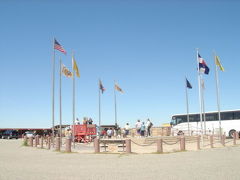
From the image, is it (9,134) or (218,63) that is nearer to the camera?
(218,63)

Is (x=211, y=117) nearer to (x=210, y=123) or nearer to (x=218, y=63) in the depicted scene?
(x=210, y=123)

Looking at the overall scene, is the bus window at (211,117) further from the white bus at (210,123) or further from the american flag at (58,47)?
the american flag at (58,47)

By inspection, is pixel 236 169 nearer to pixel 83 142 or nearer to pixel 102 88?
pixel 83 142

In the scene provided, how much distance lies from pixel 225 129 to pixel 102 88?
52.5ft

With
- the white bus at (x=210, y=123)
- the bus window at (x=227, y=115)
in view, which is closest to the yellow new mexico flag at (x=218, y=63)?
the white bus at (x=210, y=123)

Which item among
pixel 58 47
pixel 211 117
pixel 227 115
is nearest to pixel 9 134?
pixel 211 117

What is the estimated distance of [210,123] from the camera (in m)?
37.0

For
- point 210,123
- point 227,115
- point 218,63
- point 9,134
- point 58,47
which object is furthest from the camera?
point 9,134

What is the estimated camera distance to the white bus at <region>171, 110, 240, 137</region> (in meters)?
35.0

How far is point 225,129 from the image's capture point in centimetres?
3581

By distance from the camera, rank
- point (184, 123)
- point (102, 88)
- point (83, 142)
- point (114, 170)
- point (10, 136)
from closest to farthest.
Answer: point (114, 170) → point (83, 142) → point (102, 88) → point (184, 123) → point (10, 136)

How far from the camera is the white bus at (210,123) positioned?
115 feet

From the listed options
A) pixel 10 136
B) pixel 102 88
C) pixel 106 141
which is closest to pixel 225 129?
pixel 102 88

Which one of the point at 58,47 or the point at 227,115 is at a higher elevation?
the point at 58,47
